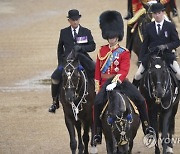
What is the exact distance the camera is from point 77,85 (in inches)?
484

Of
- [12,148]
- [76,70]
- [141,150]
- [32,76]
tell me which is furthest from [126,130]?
[32,76]

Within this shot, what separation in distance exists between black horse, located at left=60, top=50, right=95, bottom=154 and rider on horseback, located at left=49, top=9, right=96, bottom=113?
7.7 inches

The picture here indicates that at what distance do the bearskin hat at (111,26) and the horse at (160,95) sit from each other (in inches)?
37.3

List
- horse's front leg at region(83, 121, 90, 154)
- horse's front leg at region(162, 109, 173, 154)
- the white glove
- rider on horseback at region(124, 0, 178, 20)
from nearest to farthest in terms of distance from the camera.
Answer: the white glove, horse's front leg at region(162, 109, 173, 154), horse's front leg at region(83, 121, 90, 154), rider on horseback at region(124, 0, 178, 20)

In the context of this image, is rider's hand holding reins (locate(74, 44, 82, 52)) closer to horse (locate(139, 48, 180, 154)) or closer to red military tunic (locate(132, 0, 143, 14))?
horse (locate(139, 48, 180, 154))

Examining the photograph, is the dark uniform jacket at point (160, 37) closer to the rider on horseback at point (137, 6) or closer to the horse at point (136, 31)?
the horse at point (136, 31)

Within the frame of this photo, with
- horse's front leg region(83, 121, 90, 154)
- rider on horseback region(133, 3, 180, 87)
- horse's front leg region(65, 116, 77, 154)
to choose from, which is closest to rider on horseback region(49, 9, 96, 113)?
horse's front leg region(65, 116, 77, 154)

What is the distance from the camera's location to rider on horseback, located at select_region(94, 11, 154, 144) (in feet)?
38.0

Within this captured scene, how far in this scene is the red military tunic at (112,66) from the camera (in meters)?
11.6

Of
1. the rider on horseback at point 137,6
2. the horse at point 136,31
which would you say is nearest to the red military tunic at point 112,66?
the horse at point 136,31

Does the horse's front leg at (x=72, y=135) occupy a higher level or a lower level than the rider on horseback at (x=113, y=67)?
lower

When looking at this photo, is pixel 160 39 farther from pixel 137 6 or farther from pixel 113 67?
pixel 137 6

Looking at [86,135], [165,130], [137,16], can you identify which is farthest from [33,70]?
[165,130]

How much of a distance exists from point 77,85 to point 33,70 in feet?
27.6
